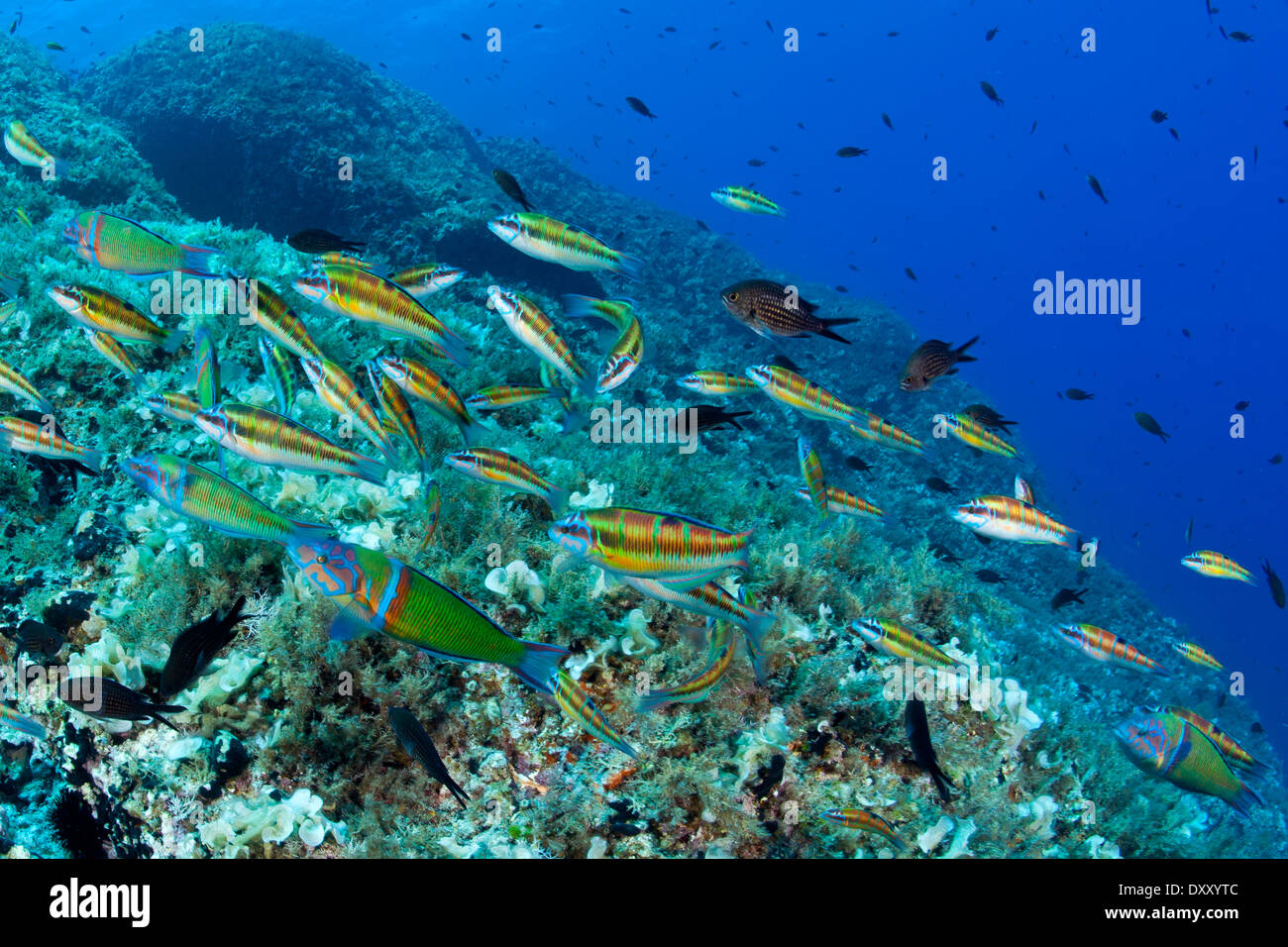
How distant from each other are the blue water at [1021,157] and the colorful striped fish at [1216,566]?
72.9m

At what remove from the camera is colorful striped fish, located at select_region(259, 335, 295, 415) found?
3.57 meters

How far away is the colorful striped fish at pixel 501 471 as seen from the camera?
3311 mm

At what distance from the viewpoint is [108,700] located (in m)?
2.54

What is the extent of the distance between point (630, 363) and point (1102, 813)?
184 inches

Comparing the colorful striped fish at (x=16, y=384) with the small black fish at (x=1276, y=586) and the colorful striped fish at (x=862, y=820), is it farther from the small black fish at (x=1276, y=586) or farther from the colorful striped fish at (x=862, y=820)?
the small black fish at (x=1276, y=586)

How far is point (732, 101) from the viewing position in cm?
13962

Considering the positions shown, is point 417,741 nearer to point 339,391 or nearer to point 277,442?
point 277,442

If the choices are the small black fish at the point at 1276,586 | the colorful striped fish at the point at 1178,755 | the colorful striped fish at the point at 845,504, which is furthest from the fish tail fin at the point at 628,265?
the small black fish at the point at 1276,586

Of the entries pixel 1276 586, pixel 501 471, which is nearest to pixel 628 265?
pixel 501 471

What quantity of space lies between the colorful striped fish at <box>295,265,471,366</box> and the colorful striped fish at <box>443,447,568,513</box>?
68 centimetres

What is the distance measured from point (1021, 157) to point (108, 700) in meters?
204
